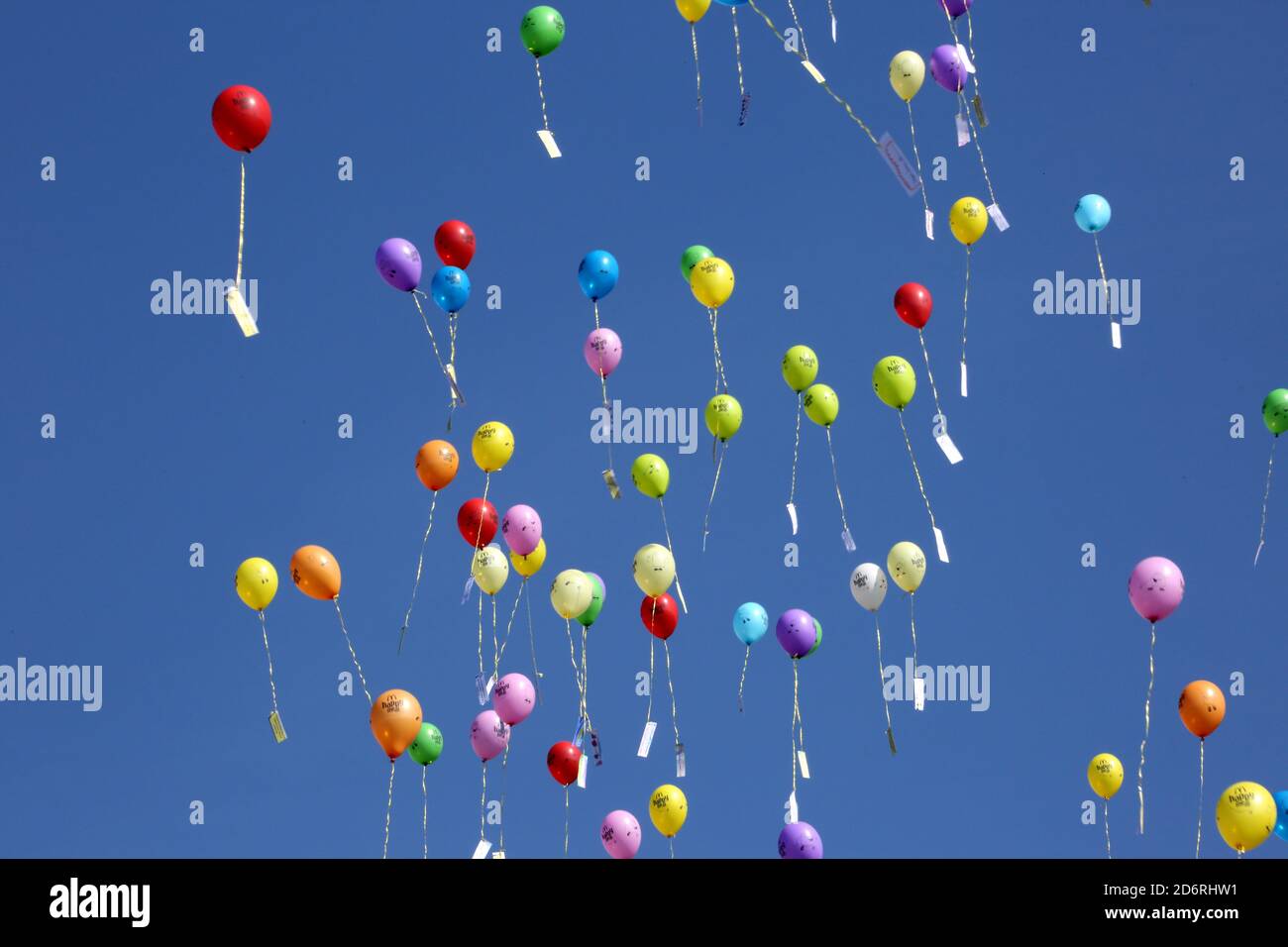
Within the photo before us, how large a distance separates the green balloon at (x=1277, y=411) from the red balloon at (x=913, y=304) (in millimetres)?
1946

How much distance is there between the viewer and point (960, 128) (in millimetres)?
10539

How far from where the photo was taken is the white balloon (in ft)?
35.1

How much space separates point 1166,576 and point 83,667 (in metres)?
6.79

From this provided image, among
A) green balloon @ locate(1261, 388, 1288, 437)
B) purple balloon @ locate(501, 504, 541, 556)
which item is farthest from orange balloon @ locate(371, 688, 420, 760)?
green balloon @ locate(1261, 388, 1288, 437)

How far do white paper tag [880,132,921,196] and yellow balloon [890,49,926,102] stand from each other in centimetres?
139

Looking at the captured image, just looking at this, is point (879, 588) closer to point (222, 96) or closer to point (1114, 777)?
point (1114, 777)

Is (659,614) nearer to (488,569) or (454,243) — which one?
(488,569)

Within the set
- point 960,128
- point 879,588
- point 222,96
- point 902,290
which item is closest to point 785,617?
point 879,588

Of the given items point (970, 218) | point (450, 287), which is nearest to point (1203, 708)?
point (970, 218)

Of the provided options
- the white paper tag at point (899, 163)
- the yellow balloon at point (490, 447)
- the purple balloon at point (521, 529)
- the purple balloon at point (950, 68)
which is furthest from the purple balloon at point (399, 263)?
the purple balloon at point (950, 68)

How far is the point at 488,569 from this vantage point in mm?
10422

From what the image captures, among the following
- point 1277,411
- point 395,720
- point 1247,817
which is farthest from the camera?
point 1277,411

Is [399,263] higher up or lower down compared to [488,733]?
higher up

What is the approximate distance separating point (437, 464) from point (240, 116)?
1.99 m
